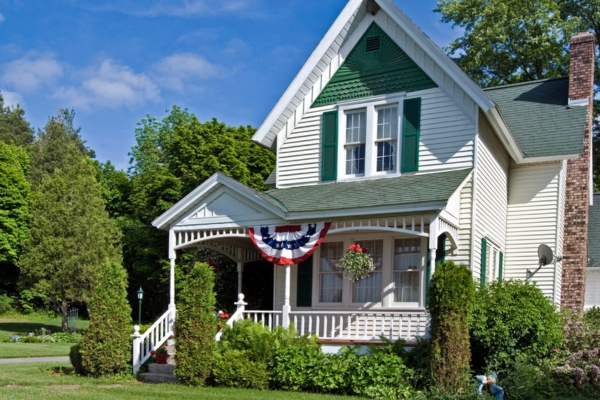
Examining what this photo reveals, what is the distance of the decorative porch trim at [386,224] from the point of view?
1242 cm

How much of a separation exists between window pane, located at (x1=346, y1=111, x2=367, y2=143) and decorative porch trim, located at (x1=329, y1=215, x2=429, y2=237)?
2.59 m

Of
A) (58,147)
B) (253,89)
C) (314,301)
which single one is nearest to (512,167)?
(314,301)

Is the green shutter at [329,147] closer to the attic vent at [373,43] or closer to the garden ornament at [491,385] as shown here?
the attic vent at [373,43]

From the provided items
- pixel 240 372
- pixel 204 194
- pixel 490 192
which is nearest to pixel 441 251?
pixel 490 192

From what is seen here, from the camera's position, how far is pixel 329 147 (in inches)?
608

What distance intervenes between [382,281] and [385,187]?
2054mm

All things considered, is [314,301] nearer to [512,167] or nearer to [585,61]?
[512,167]

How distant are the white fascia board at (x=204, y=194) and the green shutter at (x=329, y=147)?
2.15 metres

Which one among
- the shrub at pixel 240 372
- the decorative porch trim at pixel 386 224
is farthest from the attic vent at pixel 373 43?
the shrub at pixel 240 372

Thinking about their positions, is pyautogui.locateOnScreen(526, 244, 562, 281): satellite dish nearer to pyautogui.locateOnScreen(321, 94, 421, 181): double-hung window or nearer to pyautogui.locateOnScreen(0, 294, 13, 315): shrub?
pyautogui.locateOnScreen(321, 94, 421, 181): double-hung window

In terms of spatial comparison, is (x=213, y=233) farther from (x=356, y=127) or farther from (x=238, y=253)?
(x=356, y=127)

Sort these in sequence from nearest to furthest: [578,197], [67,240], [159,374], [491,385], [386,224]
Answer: [491,385] → [386,224] → [159,374] → [578,197] → [67,240]

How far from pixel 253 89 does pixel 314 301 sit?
25.3 feet

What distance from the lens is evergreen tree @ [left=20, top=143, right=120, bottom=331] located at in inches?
1171
